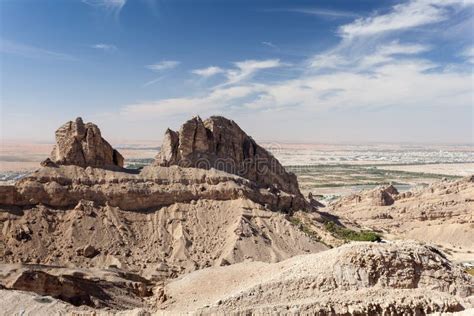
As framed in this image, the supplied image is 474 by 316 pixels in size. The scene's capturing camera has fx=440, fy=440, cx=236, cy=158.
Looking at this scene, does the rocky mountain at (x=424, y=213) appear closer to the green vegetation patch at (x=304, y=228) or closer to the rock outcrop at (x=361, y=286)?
the green vegetation patch at (x=304, y=228)

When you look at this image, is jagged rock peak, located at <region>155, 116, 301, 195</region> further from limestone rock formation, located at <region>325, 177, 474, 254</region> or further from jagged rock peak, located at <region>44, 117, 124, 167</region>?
limestone rock formation, located at <region>325, 177, 474, 254</region>

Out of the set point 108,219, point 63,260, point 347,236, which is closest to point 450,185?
point 347,236

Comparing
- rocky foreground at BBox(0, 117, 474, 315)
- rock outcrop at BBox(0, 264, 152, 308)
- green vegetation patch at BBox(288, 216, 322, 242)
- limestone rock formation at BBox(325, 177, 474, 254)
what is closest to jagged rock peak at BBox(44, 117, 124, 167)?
rocky foreground at BBox(0, 117, 474, 315)

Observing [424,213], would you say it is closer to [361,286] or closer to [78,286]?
[361,286]

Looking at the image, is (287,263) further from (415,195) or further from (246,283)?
(415,195)

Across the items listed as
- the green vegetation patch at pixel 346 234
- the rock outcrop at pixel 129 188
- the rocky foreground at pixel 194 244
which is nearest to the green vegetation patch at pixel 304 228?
the rocky foreground at pixel 194 244

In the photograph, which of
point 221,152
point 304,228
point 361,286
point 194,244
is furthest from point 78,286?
point 221,152
